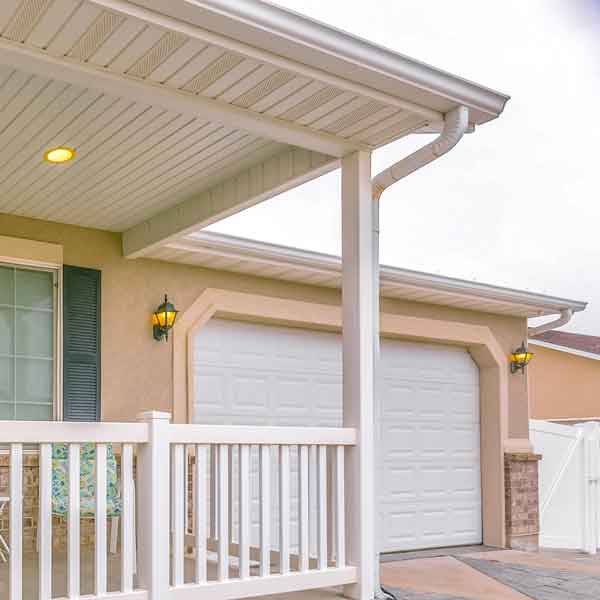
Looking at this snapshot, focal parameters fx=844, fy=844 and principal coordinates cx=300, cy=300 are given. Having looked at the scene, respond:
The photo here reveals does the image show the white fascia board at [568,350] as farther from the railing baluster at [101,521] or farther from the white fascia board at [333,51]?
the railing baluster at [101,521]

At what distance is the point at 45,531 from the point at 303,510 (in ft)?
4.27

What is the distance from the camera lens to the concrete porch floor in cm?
461

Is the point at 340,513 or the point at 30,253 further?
the point at 30,253

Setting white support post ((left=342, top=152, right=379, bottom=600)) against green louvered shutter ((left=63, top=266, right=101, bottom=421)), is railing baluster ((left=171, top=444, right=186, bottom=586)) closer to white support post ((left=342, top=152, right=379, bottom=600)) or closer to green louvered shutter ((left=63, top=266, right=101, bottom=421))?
white support post ((left=342, top=152, right=379, bottom=600))

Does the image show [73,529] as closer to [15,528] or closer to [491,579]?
[15,528]

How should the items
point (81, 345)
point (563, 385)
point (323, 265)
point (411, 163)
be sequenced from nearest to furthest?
point (411, 163) → point (81, 345) → point (323, 265) → point (563, 385)

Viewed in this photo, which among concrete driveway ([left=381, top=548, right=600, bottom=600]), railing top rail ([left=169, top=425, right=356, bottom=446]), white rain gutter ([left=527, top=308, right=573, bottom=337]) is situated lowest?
concrete driveway ([left=381, top=548, right=600, bottom=600])

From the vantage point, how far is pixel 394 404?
8.57 meters

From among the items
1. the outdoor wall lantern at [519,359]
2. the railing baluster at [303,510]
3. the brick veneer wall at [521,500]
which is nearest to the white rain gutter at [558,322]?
→ the outdoor wall lantern at [519,359]

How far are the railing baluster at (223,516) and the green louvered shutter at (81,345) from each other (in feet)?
8.54

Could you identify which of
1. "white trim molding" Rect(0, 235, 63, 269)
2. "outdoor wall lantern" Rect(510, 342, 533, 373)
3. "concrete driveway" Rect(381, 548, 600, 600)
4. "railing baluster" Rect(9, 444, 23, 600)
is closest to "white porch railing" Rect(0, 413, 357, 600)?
"railing baluster" Rect(9, 444, 23, 600)

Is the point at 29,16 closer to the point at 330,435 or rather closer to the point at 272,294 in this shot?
the point at 330,435

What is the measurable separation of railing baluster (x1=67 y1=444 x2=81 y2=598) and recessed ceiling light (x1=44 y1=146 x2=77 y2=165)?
6.79 ft

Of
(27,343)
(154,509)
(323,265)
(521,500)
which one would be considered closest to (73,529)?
(154,509)
